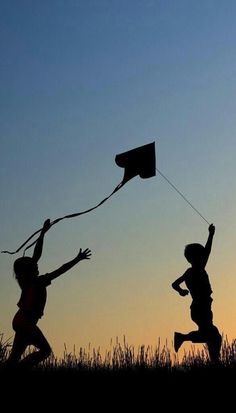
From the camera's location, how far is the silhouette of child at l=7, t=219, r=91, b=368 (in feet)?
32.8

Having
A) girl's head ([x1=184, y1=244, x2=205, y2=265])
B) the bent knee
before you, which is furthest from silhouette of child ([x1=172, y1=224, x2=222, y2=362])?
the bent knee

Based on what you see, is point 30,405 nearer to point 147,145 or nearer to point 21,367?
point 21,367

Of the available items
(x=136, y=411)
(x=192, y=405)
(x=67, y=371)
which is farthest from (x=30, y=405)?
(x=67, y=371)

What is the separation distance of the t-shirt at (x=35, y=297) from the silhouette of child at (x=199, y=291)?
2172mm

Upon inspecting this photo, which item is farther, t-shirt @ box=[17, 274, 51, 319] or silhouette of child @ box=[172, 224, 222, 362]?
silhouette of child @ box=[172, 224, 222, 362]

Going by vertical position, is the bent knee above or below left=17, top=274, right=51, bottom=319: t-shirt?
below

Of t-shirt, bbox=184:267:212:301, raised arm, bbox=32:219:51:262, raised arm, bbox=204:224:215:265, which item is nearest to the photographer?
raised arm, bbox=32:219:51:262

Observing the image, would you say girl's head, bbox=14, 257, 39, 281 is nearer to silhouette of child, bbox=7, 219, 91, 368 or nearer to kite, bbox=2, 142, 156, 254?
silhouette of child, bbox=7, 219, 91, 368

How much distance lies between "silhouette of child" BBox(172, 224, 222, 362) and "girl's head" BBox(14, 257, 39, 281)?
2.29 meters

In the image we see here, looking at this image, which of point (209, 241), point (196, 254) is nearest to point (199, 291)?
point (196, 254)

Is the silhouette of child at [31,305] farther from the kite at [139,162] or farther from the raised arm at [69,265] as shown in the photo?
the kite at [139,162]

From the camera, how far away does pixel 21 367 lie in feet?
31.6

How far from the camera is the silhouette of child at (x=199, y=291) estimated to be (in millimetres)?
11094

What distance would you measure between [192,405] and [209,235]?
13.7 ft
